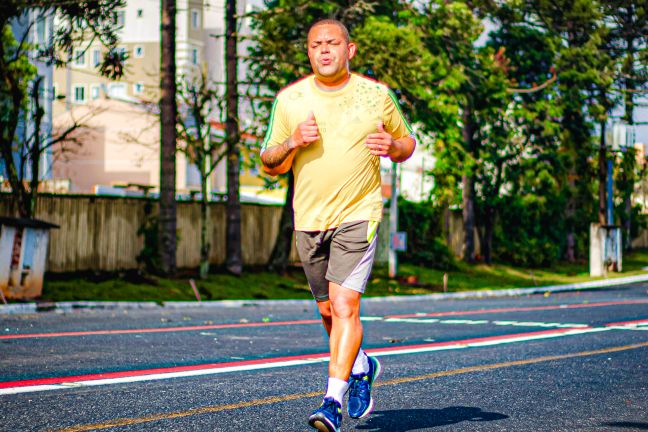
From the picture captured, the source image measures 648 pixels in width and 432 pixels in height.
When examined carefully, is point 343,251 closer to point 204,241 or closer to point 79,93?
point 204,241

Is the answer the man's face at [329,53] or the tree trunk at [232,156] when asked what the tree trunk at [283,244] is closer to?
the tree trunk at [232,156]

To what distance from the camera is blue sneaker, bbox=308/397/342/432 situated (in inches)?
191

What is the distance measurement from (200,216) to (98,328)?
16.1 metres

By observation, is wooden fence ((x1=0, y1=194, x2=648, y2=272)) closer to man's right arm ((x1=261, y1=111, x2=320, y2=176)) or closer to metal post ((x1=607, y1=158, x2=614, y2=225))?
metal post ((x1=607, y1=158, x2=614, y2=225))

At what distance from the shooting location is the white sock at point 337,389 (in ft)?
16.6

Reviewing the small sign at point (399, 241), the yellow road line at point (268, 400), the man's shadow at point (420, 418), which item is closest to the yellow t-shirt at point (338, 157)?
the man's shadow at point (420, 418)

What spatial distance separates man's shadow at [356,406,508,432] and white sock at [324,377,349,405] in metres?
0.58

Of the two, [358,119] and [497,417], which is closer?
[358,119]

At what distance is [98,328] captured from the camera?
1262 cm

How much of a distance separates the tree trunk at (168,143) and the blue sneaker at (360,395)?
61.3 feet

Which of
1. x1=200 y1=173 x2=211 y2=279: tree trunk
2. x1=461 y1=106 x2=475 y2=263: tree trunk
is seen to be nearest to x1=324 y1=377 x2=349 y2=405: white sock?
x1=200 y1=173 x2=211 y2=279: tree trunk

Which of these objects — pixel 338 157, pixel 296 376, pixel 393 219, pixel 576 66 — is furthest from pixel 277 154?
pixel 576 66

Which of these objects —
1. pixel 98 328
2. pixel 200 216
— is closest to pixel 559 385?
pixel 98 328

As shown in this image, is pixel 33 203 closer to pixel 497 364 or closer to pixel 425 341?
pixel 425 341
